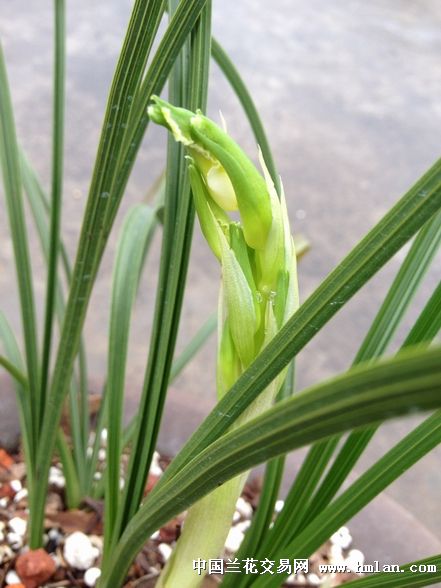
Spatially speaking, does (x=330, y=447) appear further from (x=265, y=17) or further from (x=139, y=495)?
(x=265, y=17)

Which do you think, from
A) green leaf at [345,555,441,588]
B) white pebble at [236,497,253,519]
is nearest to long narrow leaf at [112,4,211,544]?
green leaf at [345,555,441,588]

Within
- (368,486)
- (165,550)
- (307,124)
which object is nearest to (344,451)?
(368,486)

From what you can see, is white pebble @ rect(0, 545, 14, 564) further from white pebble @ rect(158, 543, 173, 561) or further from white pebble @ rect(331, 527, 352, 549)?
white pebble @ rect(331, 527, 352, 549)

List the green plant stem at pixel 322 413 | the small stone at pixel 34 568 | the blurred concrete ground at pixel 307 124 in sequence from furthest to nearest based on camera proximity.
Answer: the blurred concrete ground at pixel 307 124 → the small stone at pixel 34 568 → the green plant stem at pixel 322 413

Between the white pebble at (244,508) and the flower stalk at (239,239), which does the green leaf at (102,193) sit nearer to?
the flower stalk at (239,239)

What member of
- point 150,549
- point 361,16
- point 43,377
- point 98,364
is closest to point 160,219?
point 43,377

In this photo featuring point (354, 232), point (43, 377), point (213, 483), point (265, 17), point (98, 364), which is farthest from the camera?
point (265, 17)

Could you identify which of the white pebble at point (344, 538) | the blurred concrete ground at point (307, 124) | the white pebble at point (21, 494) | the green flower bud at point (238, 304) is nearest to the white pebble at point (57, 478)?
the white pebble at point (21, 494)

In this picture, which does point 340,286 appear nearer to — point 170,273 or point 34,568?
point 170,273
